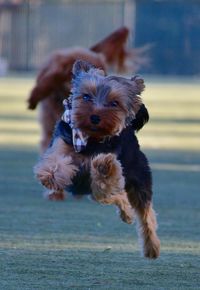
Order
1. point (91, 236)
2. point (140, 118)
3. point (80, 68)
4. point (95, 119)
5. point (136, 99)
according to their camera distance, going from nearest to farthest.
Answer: point (95, 119), point (136, 99), point (80, 68), point (140, 118), point (91, 236)

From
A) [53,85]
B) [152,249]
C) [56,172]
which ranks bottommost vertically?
[53,85]

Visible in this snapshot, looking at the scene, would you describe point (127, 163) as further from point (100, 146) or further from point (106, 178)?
point (106, 178)

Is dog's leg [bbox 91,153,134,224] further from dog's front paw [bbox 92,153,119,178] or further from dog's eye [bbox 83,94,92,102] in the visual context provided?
dog's eye [bbox 83,94,92,102]

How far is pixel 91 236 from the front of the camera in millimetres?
8305

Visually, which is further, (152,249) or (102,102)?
(152,249)

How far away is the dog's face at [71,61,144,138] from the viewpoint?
6469 millimetres

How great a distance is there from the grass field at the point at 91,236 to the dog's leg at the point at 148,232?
0.08 meters

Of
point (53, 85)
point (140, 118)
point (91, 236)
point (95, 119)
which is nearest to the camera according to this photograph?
point (95, 119)

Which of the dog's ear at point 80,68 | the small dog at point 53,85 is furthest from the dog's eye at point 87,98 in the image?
the small dog at point 53,85

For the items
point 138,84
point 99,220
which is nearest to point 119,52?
point 99,220

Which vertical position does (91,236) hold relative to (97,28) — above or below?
above

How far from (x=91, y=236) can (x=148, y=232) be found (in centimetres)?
114

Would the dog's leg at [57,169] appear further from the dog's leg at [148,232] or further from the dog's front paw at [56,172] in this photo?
the dog's leg at [148,232]

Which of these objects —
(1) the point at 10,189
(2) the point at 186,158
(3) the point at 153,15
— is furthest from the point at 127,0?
(1) the point at 10,189
